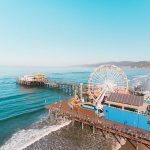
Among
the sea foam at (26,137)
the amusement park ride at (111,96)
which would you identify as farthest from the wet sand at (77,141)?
the amusement park ride at (111,96)

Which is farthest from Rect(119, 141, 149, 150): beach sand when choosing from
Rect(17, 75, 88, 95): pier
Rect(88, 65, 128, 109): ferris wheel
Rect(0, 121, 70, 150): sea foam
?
Rect(17, 75, 88, 95): pier

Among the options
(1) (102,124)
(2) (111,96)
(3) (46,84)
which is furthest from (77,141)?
(3) (46,84)

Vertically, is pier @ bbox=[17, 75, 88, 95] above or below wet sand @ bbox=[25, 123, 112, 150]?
above

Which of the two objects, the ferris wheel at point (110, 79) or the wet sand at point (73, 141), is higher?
the ferris wheel at point (110, 79)

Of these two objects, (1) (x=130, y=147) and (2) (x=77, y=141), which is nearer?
(1) (x=130, y=147)

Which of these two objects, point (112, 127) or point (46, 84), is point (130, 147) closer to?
point (112, 127)

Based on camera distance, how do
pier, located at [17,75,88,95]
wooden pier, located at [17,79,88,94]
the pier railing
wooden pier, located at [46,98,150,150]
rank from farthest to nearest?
pier, located at [17,75,88,95] < wooden pier, located at [17,79,88,94] < wooden pier, located at [46,98,150,150] < the pier railing

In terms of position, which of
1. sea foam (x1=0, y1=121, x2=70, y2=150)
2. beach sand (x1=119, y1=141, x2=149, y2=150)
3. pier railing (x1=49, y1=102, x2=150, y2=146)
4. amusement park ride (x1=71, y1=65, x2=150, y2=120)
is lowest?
sea foam (x1=0, y1=121, x2=70, y2=150)

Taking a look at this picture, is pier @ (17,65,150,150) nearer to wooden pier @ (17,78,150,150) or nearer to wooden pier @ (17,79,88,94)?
wooden pier @ (17,78,150,150)

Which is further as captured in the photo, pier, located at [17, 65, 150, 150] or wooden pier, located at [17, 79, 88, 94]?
wooden pier, located at [17, 79, 88, 94]

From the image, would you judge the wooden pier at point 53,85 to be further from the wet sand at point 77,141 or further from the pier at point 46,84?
the wet sand at point 77,141
